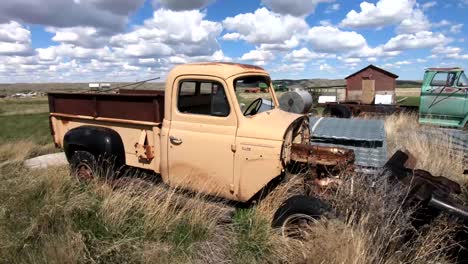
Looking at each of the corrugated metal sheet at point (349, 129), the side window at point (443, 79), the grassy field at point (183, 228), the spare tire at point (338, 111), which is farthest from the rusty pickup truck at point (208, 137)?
the spare tire at point (338, 111)

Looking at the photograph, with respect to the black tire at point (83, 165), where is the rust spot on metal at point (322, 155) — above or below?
above

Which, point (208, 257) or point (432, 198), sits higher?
point (432, 198)

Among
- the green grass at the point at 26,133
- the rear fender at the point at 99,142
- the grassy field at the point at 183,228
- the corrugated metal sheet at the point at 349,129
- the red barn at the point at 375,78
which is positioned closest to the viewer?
the grassy field at the point at 183,228

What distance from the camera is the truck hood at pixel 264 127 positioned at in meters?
4.50

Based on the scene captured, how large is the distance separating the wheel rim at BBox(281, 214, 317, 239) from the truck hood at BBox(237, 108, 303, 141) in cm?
95

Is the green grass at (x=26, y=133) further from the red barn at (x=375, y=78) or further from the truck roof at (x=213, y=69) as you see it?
the red barn at (x=375, y=78)

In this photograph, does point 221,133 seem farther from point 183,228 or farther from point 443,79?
point 443,79

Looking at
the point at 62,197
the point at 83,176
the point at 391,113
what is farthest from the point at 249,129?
the point at 391,113

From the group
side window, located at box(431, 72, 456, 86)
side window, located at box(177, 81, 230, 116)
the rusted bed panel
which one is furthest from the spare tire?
the rusted bed panel

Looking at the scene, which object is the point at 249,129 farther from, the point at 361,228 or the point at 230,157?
the point at 361,228

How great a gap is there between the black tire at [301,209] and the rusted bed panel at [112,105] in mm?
2232

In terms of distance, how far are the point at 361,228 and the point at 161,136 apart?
296 centimetres

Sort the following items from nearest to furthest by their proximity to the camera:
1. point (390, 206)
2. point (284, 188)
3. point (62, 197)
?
point (390, 206)
point (62, 197)
point (284, 188)

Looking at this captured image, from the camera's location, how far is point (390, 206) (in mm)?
3609
